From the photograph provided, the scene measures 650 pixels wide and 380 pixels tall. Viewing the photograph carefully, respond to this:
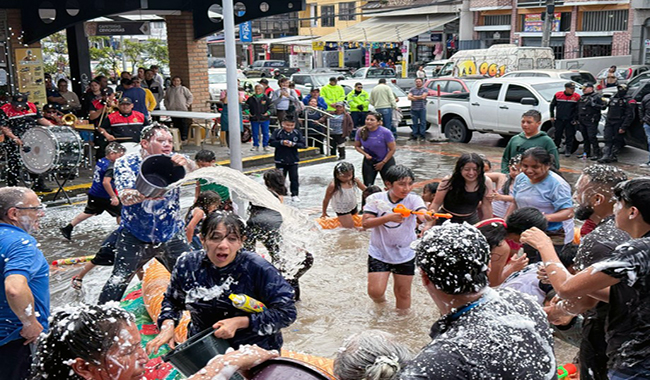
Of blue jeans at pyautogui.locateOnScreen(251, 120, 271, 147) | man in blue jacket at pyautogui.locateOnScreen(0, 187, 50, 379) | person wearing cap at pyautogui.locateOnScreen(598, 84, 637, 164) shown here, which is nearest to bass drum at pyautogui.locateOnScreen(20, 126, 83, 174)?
blue jeans at pyautogui.locateOnScreen(251, 120, 271, 147)

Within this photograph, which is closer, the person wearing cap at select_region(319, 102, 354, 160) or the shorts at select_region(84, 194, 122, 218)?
the shorts at select_region(84, 194, 122, 218)

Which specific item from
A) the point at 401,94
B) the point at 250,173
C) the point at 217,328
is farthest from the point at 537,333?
the point at 401,94

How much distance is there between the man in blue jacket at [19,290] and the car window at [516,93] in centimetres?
1369

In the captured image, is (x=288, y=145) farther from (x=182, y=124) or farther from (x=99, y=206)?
(x=182, y=124)

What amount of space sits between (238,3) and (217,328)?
11.9m

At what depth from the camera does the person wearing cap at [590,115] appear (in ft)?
46.1

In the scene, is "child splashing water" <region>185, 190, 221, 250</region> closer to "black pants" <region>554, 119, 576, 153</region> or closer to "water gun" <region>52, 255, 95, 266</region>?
"water gun" <region>52, 255, 95, 266</region>

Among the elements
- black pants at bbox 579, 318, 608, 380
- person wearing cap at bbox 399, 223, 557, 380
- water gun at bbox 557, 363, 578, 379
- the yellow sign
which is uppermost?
the yellow sign

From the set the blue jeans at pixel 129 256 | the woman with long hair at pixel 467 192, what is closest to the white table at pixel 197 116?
the woman with long hair at pixel 467 192

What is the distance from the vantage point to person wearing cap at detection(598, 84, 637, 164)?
13953 mm

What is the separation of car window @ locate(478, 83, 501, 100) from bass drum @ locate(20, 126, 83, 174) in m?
10.1

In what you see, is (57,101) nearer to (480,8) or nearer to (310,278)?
(310,278)

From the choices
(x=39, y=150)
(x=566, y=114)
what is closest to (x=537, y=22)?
(x=566, y=114)

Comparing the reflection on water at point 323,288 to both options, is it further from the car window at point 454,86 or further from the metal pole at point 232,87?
the car window at point 454,86
